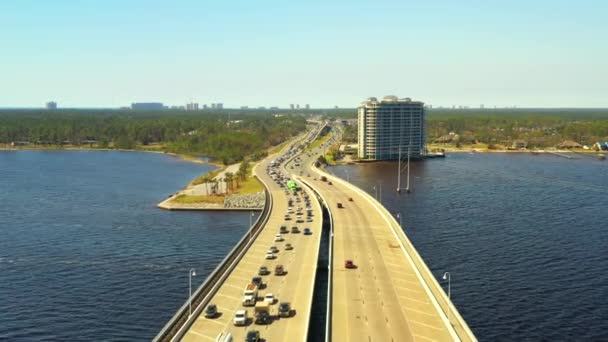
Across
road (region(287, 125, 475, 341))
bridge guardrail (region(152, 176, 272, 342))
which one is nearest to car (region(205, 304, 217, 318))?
bridge guardrail (region(152, 176, 272, 342))

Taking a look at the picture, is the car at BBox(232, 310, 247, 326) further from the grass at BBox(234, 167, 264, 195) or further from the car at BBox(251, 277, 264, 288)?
the grass at BBox(234, 167, 264, 195)

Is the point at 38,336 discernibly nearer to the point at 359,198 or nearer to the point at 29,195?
the point at 359,198

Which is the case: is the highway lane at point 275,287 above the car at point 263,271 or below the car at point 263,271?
below

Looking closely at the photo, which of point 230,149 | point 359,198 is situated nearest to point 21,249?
point 359,198

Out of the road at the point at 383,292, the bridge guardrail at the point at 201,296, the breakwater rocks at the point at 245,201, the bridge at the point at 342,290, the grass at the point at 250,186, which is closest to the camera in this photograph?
the road at the point at 383,292

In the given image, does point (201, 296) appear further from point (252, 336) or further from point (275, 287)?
point (252, 336)

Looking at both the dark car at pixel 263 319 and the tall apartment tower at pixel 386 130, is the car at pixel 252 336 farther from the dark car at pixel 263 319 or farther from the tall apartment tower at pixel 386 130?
the tall apartment tower at pixel 386 130

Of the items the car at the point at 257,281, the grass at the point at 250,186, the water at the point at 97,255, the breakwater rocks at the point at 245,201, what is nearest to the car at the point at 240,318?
the car at the point at 257,281
